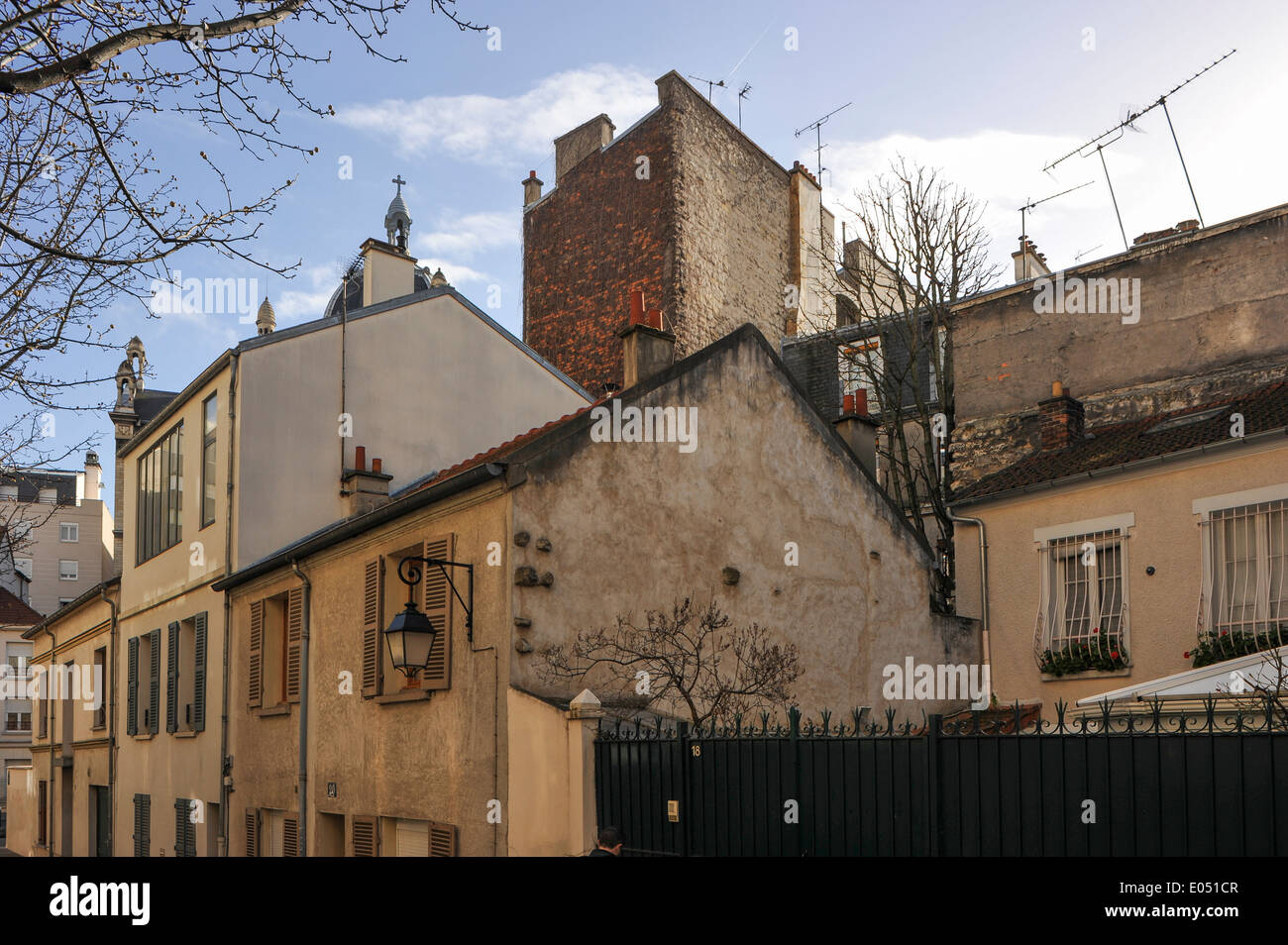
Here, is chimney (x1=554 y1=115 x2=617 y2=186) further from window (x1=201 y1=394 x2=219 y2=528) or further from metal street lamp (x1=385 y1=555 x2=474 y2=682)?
metal street lamp (x1=385 y1=555 x2=474 y2=682)

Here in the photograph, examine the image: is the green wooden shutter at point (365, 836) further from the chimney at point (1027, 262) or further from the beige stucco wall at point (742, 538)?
the chimney at point (1027, 262)

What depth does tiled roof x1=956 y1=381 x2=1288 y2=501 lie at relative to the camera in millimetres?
14688

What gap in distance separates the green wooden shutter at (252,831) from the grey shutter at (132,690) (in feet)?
19.5

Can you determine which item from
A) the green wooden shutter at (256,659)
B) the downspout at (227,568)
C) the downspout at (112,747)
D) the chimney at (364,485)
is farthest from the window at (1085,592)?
the downspout at (112,747)

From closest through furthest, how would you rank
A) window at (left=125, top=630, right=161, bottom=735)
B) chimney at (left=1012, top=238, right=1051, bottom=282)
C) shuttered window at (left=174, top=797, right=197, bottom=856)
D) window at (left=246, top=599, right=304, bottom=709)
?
window at (left=246, top=599, right=304, bottom=709)
shuttered window at (left=174, top=797, right=197, bottom=856)
window at (left=125, top=630, right=161, bottom=735)
chimney at (left=1012, top=238, right=1051, bottom=282)

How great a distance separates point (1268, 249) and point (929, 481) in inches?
276

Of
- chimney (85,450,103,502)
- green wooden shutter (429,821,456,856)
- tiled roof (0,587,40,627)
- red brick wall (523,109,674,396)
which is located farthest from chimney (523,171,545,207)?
chimney (85,450,103,502)

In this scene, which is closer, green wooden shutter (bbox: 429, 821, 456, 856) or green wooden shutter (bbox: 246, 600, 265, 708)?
green wooden shutter (bbox: 429, 821, 456, 856)

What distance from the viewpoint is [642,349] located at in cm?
1320

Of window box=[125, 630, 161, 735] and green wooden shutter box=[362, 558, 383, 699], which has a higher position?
green wooden shutter box=[362, 558, 383, 699]

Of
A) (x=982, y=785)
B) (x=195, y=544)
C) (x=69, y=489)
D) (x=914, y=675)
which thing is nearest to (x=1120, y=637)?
(x=914, y=675)

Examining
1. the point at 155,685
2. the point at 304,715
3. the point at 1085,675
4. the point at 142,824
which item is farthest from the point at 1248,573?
the point at 142,824

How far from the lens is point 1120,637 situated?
1499 centimetres

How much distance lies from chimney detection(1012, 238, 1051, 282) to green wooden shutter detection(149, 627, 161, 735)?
1940cm
